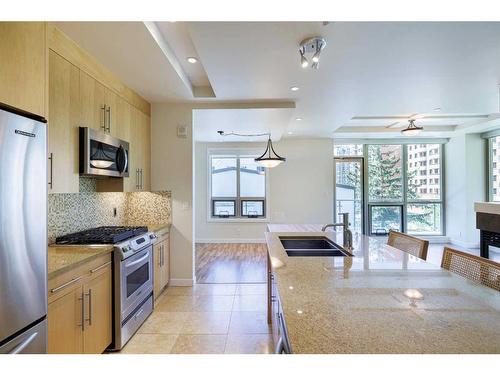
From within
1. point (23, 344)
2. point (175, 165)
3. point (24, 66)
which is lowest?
point (23, 344)

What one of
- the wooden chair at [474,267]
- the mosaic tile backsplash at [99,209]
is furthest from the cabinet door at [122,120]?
the wooden chair at [474,267]

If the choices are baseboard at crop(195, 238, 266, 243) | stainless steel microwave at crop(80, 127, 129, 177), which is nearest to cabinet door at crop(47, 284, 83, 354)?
stainless steel microwave at crop(80, 127, 129, 177)

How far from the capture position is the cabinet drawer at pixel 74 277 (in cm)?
165

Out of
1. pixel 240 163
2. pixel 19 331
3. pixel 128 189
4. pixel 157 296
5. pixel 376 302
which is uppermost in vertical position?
pixel 240 163

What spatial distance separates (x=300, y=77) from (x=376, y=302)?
245cm

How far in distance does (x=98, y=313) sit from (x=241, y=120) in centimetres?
332

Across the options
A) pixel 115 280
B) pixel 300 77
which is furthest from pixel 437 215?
pixel 115 280

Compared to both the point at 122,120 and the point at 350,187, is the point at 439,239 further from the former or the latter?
the point at 122,120

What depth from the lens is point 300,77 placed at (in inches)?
115

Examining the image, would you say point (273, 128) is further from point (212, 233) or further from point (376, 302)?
point (376, 302)

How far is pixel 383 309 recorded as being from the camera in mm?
1048

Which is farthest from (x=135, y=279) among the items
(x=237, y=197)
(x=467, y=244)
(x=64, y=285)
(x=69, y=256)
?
(x=467, y=244)

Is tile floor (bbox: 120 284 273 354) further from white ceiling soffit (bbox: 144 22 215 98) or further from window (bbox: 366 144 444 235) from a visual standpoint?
window (bbox: 366 144 444 235)

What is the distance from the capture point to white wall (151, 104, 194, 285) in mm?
3811
